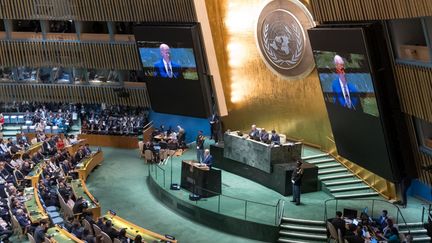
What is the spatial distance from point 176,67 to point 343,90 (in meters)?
9.22

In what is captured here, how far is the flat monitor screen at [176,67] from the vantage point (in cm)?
2548

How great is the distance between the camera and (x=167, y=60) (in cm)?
2652

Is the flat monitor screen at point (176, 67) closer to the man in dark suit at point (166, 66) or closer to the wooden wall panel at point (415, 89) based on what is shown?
the man in dark suit at point (166, 66)

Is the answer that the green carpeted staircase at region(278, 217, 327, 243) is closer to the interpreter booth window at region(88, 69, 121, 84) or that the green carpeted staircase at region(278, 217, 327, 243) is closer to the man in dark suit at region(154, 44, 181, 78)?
the man in dark suit at region(154, 44, 181, 78)

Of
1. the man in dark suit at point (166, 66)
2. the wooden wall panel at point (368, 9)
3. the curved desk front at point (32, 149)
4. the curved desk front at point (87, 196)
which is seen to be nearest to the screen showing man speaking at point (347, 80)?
the wooden wall panel at point (368, 9)

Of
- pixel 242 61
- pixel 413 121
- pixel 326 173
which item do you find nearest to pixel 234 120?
pixel 242 61

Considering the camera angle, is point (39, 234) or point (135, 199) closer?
point (39, 234)

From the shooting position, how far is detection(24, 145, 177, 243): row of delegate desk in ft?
53.5

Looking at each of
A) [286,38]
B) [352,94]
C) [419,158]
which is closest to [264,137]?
[286,38]

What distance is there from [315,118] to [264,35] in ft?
12.1

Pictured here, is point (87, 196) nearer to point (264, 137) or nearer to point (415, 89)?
point (264, 137)

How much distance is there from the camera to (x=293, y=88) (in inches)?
930

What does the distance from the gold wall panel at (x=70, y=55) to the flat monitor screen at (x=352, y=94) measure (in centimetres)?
1223

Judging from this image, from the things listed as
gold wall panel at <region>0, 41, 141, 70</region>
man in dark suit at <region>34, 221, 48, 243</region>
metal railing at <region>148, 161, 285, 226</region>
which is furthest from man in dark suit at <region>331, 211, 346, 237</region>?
gold wall panel at <region>0, 41, 141, 70</region>
